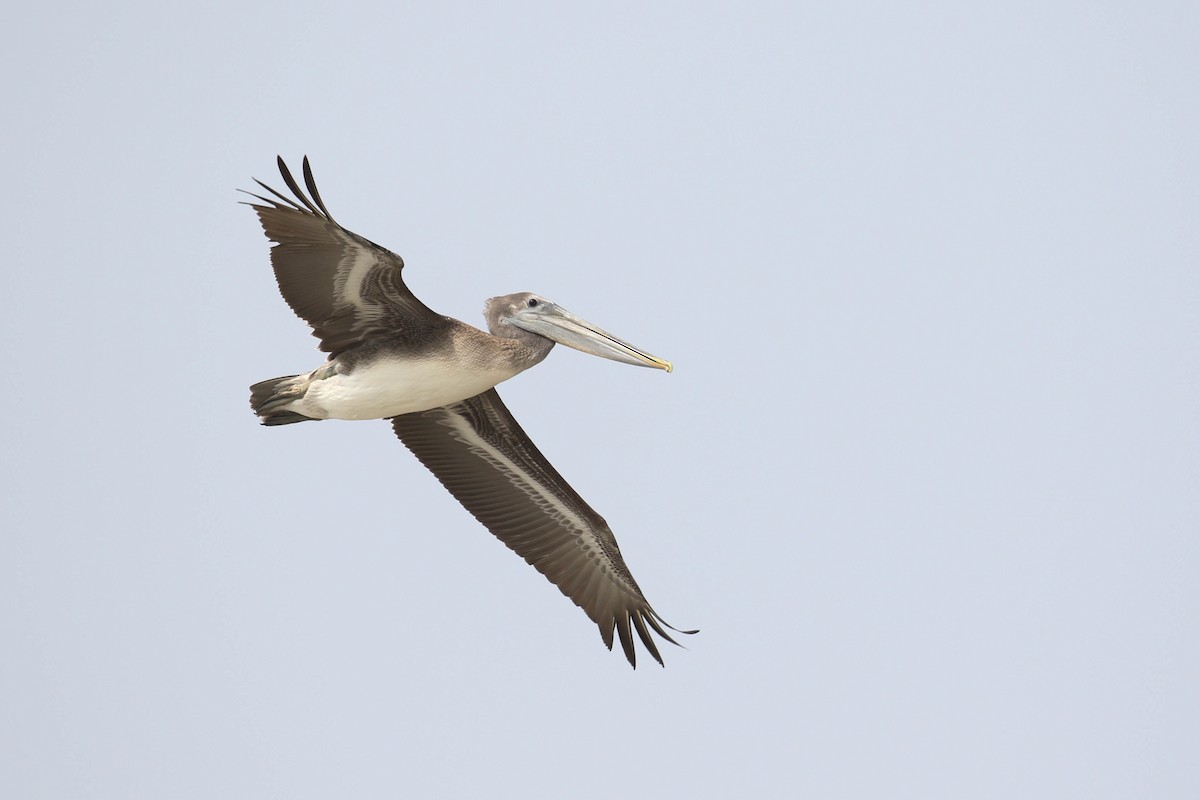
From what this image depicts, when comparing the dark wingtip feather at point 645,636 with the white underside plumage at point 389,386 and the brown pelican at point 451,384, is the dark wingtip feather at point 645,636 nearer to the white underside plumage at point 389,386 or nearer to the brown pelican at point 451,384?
the brown pelican at point 451,384

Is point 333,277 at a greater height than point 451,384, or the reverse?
point 333,277

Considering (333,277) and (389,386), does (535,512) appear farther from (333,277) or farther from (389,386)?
(333,277)

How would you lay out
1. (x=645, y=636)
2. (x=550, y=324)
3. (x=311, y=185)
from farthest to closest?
(x=645, y=636), (x=550, y=324), (x=311, y=185)

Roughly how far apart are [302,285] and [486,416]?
2.42 metres

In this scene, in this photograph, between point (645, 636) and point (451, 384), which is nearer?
point (451, 384)

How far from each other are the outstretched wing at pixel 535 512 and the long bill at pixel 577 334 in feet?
4.32

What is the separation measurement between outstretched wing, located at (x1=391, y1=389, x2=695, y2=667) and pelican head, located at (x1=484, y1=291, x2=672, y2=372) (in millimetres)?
1331

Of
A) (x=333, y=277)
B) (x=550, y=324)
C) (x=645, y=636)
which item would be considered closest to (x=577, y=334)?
(x=550, y=324)

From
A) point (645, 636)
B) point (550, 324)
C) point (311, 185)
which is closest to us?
point (311, 185)

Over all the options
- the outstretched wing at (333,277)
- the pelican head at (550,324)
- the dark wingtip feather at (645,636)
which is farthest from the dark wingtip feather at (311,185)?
the dark wingtip feather at (645,636)

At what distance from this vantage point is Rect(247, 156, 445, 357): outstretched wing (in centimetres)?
1080

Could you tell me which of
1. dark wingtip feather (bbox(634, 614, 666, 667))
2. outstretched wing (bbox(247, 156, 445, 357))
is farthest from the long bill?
dark wingtip feather (bbox(634, 614, 666, 667))

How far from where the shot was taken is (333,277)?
11328mm

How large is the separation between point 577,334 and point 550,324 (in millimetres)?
228
